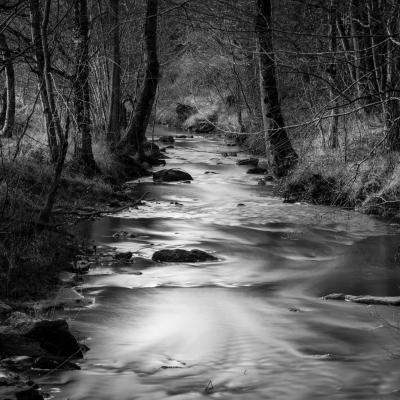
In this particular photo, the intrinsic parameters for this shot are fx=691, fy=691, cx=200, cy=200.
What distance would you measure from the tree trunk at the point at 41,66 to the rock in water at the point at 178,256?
274cm

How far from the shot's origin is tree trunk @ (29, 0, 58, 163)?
9019 millimetres

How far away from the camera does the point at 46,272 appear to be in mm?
9625

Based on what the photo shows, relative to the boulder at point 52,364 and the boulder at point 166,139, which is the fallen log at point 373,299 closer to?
the boulder at point 52,364

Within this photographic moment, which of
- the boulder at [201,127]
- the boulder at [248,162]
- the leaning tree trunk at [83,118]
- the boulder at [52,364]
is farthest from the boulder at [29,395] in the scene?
the boulder at [201,127]

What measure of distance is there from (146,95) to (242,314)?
49.3ft

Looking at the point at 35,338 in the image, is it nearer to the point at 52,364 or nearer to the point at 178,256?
the point at 52,364

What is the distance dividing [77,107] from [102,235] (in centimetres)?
506

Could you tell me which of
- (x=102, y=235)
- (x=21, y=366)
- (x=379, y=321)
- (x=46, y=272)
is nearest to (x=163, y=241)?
(x=102, y=235)

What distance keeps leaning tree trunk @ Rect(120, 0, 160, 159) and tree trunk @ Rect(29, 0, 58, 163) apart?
22.7 ft

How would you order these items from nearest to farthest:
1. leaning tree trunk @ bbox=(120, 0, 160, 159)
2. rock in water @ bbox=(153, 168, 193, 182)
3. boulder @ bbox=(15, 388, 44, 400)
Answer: boulder @ bbox=(15, 388, 44, 400)
rock in water @ bbox=(153, 168, 193, 182)
leaning tree trunk @ bbox=(120, 0, 160, 159)

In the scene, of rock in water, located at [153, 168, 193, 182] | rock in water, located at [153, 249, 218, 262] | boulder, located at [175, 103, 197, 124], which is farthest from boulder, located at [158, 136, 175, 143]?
rock in water, located at [153, 249, 218, 262]

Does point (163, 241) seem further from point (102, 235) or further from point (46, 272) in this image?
point (46, 272)

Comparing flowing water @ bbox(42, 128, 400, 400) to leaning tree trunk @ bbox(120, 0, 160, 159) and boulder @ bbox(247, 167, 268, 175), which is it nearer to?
leaning tree trunk @ bbox(120, 0, 160, 159)

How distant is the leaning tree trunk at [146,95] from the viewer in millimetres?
22172
